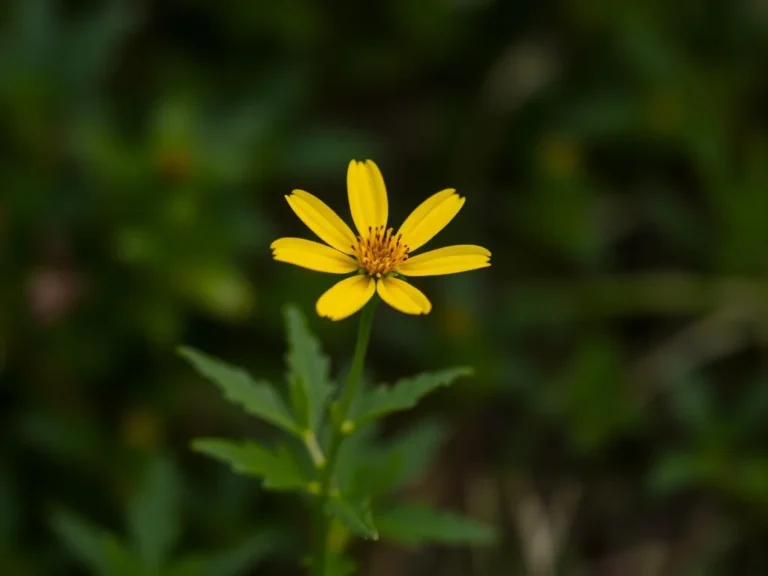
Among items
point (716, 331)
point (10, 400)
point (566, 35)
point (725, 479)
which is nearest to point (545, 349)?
point (716, 331)

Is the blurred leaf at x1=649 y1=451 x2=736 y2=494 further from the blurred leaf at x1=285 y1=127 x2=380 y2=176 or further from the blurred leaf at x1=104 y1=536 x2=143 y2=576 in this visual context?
the blurred leaf at x1=104 y1=536 x2=143 y2=576

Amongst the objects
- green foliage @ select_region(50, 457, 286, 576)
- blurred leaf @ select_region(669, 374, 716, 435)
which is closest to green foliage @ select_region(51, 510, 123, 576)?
green foliage @ select_region(50, 457, 286, 576)

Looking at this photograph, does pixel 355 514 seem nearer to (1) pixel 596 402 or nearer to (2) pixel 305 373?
(2) pixel 305 373

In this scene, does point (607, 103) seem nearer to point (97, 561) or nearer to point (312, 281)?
point (312, 281)

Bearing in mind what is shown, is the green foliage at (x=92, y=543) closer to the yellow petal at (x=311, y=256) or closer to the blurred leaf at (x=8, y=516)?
the blurred leaf at (x=8, y=516)

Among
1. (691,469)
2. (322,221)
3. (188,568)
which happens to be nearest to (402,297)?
(322,221)

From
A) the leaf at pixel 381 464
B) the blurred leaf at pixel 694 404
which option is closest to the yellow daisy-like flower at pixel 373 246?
the leaf at pixel 381 464
